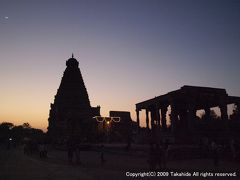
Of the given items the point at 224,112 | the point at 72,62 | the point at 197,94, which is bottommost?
the point at 224,112

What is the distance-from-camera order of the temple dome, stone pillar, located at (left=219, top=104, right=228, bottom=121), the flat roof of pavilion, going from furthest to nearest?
1. the temple dome
2. stone pillar, located at (left=219, top=104, right=228, bottom=121)
3. the flat roof of pavilion

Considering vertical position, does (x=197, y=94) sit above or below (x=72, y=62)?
below

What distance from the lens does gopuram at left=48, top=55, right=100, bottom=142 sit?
199ft

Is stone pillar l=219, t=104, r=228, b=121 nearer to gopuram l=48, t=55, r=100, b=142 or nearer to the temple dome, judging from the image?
gopuram l=48, t=55, r=100, b=142

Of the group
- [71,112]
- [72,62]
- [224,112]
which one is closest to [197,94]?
[224,112]

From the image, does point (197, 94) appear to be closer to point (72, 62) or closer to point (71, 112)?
point (71, 112)

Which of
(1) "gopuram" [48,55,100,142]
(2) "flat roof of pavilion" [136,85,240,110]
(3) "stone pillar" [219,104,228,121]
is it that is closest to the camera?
(2) "flat roof of pavilion" [136,85,240,110]

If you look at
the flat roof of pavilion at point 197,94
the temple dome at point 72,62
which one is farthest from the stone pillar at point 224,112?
the temple dome at point 72,62

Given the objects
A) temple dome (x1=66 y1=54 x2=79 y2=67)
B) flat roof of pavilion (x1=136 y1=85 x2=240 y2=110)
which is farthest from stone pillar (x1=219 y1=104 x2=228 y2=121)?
temple dome (x1=66 y1=54 x2=79 y2=67)

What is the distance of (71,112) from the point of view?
206 feet

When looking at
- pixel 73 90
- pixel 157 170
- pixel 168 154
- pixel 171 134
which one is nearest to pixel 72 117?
pixel 73 90

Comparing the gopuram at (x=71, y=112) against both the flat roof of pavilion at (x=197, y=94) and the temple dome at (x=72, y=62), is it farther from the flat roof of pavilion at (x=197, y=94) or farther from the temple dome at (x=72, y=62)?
the flat roof of pavilion at (x=197, y=94)

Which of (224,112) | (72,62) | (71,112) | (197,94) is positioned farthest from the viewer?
(72,62)

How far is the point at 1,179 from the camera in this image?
13695 millimetres
